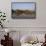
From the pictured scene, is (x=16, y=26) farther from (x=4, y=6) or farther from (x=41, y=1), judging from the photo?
(x=41, y=1)

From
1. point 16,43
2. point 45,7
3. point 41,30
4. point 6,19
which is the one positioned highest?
point 45,7

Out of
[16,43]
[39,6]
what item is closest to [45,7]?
[39,6]

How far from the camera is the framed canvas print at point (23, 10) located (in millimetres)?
4758

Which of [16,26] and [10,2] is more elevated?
[10,2]

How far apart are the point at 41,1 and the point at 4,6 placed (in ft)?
3.97

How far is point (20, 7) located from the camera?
15.7 ft

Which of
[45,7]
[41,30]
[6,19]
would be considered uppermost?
[45,7]

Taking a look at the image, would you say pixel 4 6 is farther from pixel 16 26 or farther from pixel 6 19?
pixel 16 26

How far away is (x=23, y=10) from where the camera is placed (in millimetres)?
4797

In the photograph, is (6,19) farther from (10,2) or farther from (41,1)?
(41,1)

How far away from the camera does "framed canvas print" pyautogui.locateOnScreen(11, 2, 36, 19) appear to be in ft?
15.6

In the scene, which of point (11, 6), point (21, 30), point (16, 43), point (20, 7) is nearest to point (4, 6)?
point (11, 6)

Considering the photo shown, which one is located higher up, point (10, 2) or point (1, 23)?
point (10, 2)

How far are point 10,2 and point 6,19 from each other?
56 cm
